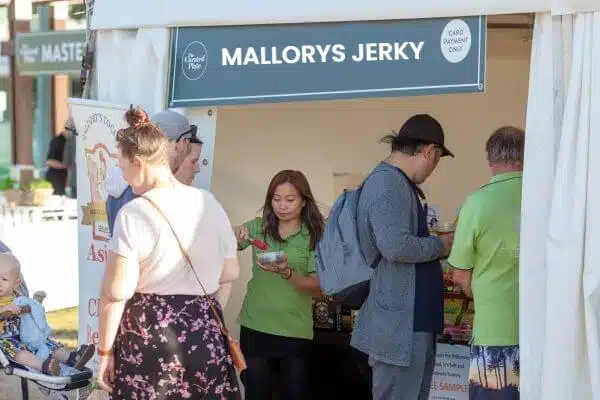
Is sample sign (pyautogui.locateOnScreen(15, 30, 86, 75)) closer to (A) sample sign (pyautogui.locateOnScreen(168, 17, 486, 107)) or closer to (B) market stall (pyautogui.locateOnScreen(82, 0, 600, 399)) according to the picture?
(B) market stall (pyautogui.locateOnScreen(82, 0, 600, 399))

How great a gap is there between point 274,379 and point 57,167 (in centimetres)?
1189

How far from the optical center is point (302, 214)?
17.2 feet

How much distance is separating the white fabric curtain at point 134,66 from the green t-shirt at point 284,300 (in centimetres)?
91

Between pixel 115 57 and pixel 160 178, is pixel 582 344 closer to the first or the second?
pixel 160 178

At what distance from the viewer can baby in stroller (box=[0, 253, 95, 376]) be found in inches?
195

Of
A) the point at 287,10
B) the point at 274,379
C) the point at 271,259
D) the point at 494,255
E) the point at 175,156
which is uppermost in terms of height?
the point at 287,10

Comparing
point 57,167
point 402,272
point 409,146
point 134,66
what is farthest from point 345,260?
point 57,167

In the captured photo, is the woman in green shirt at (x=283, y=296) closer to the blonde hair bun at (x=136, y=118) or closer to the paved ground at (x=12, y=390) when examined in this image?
the blonde hair bun at (x=136, y=118)

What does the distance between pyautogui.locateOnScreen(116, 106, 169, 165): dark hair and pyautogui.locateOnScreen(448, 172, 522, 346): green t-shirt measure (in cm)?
120

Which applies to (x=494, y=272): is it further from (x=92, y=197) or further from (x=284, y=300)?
(x=92, y=197)

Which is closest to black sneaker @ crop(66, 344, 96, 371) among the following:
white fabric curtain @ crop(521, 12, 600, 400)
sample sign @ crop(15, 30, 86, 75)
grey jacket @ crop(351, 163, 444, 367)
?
grey jacket @ crop(351, 163, 444, 367)

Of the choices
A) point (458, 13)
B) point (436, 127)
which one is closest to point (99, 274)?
point (436, 127)

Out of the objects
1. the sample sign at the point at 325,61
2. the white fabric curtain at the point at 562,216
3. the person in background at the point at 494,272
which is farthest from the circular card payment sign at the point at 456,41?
the person in background at the point at 494,272

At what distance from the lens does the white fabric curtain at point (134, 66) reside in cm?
459
